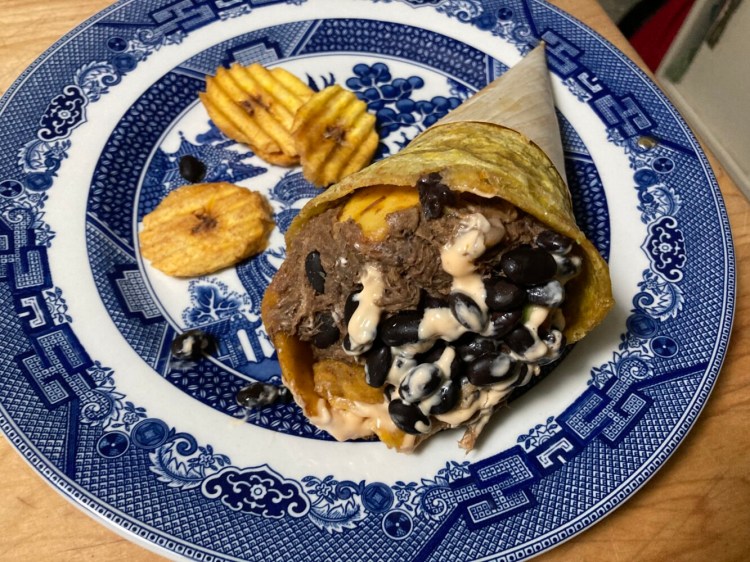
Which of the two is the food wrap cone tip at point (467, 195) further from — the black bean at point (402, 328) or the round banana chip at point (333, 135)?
the round banana chip at point (333, 135)

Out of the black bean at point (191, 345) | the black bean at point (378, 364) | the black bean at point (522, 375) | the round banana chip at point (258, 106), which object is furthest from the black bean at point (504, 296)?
the round banana chip at point (258, 106)

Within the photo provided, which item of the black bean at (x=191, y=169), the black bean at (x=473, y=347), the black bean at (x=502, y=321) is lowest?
the black bean at (x=473, y=347)

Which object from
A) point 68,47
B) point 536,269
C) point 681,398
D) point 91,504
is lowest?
point 681,398

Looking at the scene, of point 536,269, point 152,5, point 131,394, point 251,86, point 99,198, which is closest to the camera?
point 536,269

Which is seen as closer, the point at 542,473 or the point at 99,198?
the point at 542,473

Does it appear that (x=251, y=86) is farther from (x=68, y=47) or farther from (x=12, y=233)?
(x=12, y=233)

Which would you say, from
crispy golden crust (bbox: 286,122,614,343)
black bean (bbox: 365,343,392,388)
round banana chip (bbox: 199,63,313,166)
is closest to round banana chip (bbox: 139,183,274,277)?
round banana chip (bbox: 199,63,313,166)

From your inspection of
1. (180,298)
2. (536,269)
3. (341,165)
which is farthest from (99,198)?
(536,269)

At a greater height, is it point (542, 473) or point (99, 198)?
point (99, 198)
